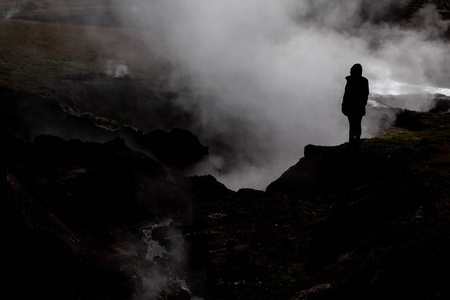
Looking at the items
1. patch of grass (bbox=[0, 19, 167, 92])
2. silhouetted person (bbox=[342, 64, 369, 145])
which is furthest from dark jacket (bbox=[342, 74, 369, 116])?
patch of grass (bbox=[0, 19, 167, 92])

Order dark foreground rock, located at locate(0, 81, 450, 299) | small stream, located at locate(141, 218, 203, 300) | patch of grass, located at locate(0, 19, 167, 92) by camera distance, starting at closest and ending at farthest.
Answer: dark foreground rock, located at locate(0, 81, 450, 299)
small stream, located at locate(141, 218, 203, 300)
patch of grass, located at locate(0, 19, 167, 92)

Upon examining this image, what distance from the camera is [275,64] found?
51.5 metres

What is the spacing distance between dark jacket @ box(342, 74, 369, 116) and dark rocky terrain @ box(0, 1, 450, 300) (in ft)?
4.37

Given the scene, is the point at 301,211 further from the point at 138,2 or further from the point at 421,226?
the point at 138,2

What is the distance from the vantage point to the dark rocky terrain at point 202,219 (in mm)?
9812

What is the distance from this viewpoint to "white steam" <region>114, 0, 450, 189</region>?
109ft

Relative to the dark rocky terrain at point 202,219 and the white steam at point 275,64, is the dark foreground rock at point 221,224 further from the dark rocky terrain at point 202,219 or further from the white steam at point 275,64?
the white steam at point 275,64

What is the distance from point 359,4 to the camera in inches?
2640

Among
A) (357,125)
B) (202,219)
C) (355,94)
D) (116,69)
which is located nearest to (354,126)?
(357,125)

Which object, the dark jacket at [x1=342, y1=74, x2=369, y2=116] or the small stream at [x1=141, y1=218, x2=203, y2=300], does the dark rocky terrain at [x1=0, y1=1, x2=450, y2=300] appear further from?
the dark jacket at [x1=342, y1=74, x2=369, y2=116]

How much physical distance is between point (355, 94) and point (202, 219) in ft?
35.0

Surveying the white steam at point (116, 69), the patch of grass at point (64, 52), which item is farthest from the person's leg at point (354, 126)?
the white steam at point (116, 69)

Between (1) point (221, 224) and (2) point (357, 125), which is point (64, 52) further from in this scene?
(2) point (357, 125)

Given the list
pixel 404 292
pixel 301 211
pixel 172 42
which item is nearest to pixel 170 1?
pixel 172 42
